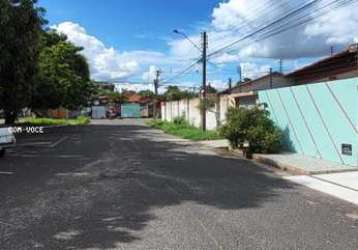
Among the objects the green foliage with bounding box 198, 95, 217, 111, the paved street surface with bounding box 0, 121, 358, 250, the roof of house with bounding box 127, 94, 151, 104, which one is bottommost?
the paved street surface with bounding box 0, 121, 358, 250

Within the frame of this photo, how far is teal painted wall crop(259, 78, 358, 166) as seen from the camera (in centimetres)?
1705

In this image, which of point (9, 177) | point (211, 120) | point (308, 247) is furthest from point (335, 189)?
point (211, 120)

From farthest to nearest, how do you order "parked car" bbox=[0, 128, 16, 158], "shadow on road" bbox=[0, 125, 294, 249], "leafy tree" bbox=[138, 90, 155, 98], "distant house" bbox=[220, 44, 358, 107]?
"leafy tree" bbox=[138, 90, 155, 98]
"distant house" bbox=[220, 44, 358, 107]
"parked car" bbox=[0, 128, 16, 158]
"shadow on road" bbox=[0, 125, 294, 249]

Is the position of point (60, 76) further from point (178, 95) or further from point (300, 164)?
point (300, 164)

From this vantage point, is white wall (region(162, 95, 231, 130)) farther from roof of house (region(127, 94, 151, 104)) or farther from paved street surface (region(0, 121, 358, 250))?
roof of house (region(127, 94, 151, 104))

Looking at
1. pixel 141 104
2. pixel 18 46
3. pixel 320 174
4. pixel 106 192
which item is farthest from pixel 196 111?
pixel 141 104

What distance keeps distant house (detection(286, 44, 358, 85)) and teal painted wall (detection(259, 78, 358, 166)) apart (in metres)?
8.79

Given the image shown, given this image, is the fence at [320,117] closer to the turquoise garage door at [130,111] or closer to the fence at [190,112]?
the fence at [190,112]

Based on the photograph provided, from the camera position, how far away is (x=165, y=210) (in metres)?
10.2

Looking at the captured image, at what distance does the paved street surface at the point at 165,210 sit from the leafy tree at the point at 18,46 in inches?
455

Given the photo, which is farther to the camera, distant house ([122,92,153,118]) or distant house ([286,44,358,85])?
distant house ([122,92,153,118])

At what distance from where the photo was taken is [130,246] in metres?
7.60

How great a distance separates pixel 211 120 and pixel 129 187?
28207 mm

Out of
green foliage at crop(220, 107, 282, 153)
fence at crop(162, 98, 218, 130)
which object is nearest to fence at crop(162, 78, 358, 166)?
green foliage at crop(220, 107, 282, 153)
